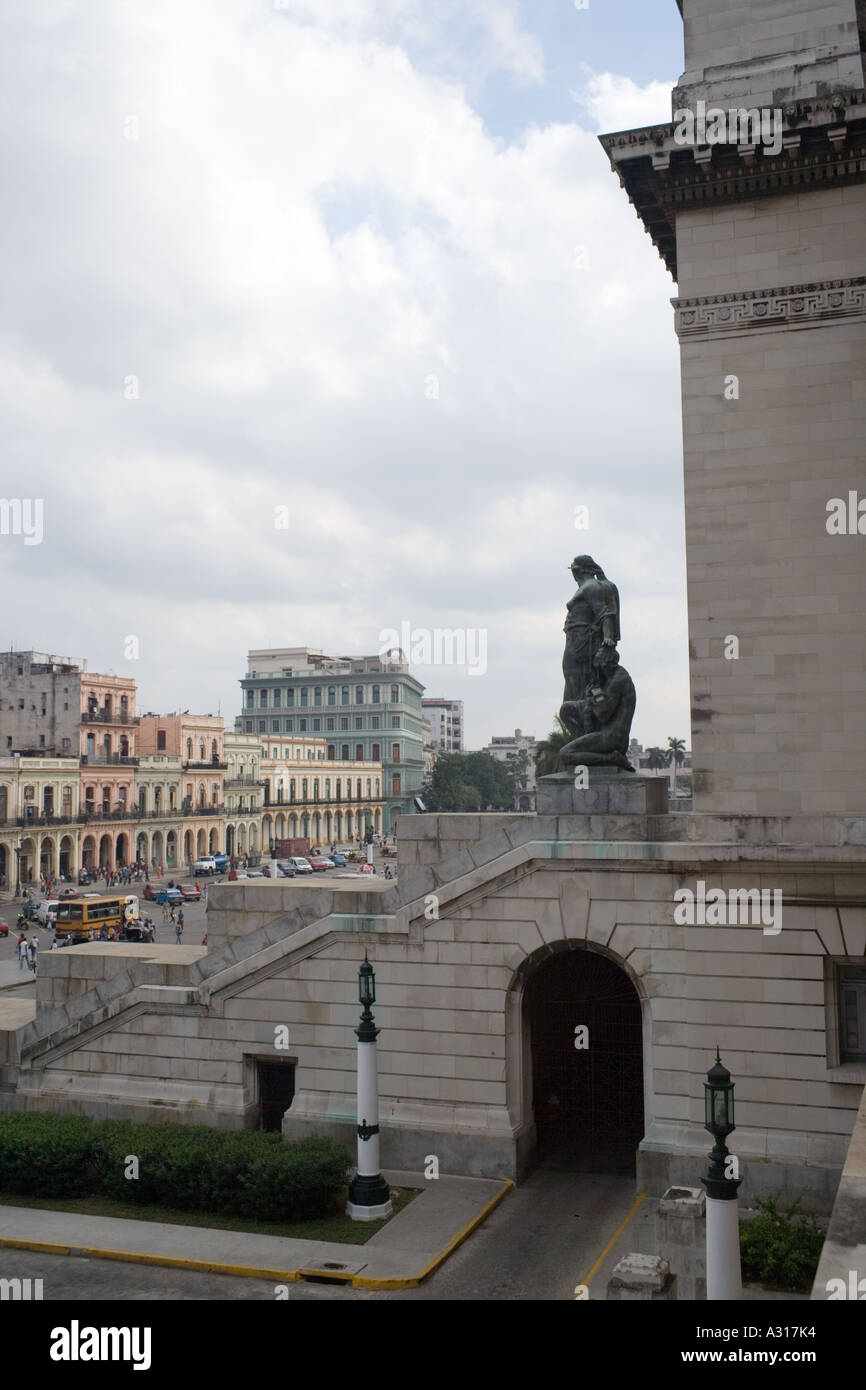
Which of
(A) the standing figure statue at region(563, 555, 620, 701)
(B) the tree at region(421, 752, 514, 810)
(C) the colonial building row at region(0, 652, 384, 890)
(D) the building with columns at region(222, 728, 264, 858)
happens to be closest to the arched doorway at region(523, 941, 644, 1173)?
(A) the standing figure statue at region(563, 555, 620, 701)

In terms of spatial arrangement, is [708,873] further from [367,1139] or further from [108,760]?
[108,760]

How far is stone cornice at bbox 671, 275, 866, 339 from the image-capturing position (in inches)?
687

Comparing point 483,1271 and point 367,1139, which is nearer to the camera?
point 483,1271

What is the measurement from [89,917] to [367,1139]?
116 feet

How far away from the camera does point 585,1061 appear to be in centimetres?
1975

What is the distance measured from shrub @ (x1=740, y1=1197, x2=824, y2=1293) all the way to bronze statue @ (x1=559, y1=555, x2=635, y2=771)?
7012mm

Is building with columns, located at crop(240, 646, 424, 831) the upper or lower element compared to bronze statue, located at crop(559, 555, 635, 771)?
upper

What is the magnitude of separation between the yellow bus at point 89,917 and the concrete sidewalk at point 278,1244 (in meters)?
31.8

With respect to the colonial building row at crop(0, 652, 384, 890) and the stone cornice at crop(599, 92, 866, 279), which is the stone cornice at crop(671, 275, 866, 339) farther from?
the colonial building row at crop(0, 652, 384, 890)

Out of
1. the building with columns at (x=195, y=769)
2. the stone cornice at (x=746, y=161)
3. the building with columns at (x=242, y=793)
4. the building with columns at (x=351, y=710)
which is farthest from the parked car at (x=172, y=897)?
the building with columns at (x=351, y=710)

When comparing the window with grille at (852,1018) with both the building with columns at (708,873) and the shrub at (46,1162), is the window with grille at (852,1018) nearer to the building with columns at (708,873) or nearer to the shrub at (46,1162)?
the building with columns at (708,873)

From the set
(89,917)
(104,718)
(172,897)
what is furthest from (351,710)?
(89,917)

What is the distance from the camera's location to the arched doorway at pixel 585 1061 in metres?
19.2
